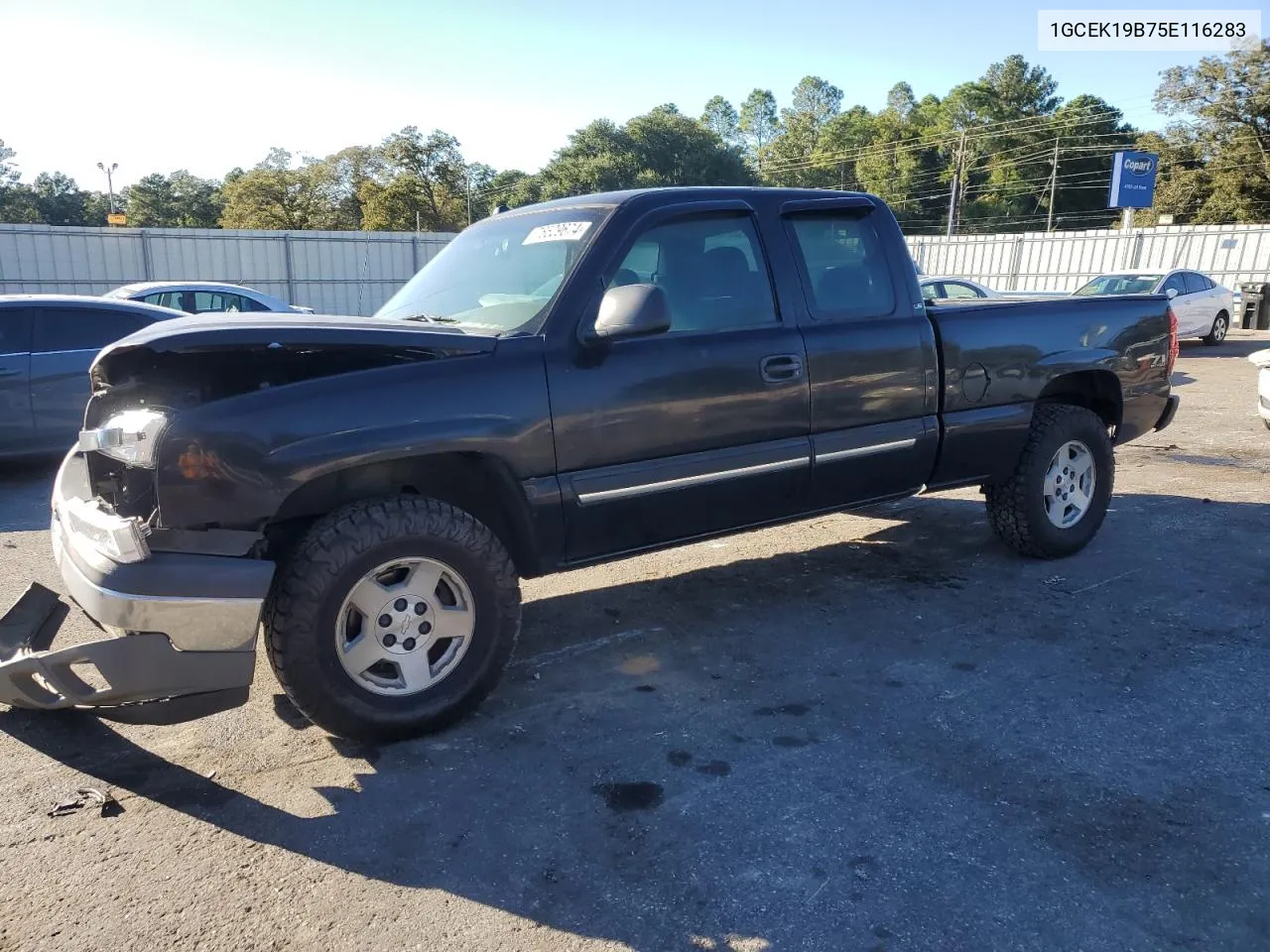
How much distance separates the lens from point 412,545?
3.21 metres

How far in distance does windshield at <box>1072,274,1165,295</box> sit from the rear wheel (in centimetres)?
209

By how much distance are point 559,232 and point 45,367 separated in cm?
597

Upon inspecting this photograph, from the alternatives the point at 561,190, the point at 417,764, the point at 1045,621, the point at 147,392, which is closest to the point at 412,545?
the point at 417,764

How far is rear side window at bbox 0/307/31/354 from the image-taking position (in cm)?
765

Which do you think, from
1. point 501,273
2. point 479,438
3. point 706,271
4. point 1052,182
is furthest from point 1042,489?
Answer: point 1052,182

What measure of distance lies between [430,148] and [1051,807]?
61040 mm

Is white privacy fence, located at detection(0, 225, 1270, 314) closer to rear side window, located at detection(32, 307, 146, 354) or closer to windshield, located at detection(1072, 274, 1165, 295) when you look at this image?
windshield, located at detection(1072, 274, 1165, 295)

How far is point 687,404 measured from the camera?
3.79 meters

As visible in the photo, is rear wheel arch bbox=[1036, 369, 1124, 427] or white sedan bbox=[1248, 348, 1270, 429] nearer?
rear wheel arch bbox=[1036, 369, 1124, 427]

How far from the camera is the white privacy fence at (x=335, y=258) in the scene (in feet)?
67.5

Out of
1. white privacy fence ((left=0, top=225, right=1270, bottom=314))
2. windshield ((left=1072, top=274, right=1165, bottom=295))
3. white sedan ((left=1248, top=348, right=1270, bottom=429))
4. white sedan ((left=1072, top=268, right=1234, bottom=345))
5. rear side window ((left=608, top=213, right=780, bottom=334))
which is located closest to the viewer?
rear side window ((left=608, top=213, right=780, bottom=334))

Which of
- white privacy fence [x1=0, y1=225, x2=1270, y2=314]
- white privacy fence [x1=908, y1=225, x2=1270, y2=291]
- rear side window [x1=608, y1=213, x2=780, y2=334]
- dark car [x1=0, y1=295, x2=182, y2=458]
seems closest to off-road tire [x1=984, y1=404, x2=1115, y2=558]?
rear side window [x1=608, y1=213, x2=780, y2=334]

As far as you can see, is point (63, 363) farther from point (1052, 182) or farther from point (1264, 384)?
point (1052, 182)

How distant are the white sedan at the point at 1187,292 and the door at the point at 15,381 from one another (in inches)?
667
